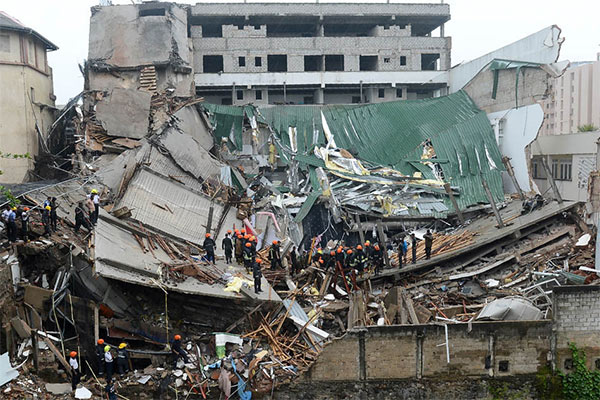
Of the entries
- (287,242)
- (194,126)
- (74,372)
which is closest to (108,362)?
(74,372)

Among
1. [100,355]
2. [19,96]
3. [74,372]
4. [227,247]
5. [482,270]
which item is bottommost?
[74,372]

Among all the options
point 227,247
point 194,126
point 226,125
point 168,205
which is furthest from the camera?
point 226,125

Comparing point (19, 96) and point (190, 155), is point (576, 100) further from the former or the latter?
point (19, 96)

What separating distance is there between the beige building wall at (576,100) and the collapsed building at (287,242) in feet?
113

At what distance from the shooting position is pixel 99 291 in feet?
41.1

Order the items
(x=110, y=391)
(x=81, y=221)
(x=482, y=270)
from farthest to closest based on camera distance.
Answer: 1. (x=482, y=270)
2. (x=81, y=221)
3. (x=110, y=391)

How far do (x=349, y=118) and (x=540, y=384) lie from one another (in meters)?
16.2

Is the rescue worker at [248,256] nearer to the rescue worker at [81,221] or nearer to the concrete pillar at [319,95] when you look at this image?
the rescue worker at [81,221]

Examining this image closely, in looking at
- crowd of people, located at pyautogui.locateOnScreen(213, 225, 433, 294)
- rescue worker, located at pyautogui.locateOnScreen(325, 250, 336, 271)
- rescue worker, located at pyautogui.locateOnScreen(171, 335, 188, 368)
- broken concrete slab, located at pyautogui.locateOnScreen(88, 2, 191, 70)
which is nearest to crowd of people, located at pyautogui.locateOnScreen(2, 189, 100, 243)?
crowd of people, located at pyautogui.locateOnScreen(213, 225, 433, 294)

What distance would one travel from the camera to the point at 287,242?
690 inches

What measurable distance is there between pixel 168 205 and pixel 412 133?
41.1 ft

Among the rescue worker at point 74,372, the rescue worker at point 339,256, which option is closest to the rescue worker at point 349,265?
the rescue worker at point 339,256

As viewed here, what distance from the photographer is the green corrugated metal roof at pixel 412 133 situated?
22.5 meters

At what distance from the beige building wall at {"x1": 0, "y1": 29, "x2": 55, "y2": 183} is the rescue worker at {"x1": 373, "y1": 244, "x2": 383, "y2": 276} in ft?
52.7
